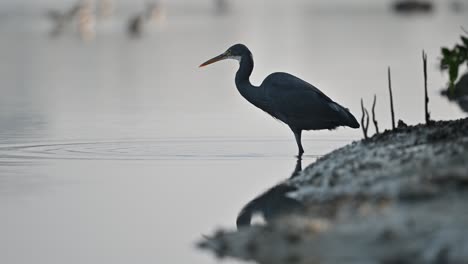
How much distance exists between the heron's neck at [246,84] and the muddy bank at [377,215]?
10.9 ft

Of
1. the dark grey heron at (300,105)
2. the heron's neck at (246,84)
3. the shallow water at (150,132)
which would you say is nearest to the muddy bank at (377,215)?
the shallow water at (150,132)

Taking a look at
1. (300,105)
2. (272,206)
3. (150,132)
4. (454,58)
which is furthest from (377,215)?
(150,132)

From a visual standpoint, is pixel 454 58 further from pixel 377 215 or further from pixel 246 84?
pixel 377 215

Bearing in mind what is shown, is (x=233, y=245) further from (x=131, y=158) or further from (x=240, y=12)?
(x=240, y=12)

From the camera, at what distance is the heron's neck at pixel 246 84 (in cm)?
1299

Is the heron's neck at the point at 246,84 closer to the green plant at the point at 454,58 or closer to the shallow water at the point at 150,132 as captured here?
the shallow water at the point at 150,132

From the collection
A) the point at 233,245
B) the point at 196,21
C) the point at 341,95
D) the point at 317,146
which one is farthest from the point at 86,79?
the point at 196,21

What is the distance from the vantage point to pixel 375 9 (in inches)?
2404

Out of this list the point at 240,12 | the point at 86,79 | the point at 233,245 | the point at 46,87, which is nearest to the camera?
the point at 233,245

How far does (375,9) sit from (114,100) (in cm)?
4265

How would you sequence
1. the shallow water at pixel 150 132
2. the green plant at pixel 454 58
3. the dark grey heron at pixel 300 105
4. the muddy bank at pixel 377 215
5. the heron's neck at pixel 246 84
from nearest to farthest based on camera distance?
the muddy bank at pixel 377 215 < the shallow water at pixel 150 132 < the green plant at pixel 454 58 < the dark grey heron at pixel 300 105 < the heron's neck at pixel 246 84

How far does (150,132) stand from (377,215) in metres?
7.60

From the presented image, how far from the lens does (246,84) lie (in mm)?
13164

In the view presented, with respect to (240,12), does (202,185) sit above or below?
below
